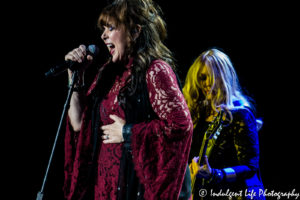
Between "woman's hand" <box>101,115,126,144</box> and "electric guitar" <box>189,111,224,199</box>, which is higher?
"woman's hand" <box>101,115,126,144</box>

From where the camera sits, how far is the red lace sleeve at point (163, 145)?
1119mm

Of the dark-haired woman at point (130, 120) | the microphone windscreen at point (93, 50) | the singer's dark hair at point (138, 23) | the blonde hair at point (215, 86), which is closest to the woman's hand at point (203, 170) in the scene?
the blonde hair at point (215, 86)

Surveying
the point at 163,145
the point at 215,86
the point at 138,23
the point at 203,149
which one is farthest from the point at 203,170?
the point at 138,23

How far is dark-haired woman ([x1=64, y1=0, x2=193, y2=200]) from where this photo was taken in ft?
3.76

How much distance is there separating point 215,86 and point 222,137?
416 mm

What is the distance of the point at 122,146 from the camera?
1244 millimetres

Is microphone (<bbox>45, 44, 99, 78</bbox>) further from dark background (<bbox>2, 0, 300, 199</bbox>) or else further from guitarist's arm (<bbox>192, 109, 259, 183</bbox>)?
dark background (<bbox>2, 0, 300, 199</bbox>)

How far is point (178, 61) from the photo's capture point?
283cm

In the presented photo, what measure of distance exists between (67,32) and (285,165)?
2.57 m

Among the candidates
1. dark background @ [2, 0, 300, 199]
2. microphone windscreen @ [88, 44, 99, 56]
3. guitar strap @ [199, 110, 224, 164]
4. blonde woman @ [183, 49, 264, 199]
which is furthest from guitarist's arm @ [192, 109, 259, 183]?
microphone windscreen @ [88, 44, 99, 56]

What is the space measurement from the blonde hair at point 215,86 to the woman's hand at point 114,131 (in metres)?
1.00

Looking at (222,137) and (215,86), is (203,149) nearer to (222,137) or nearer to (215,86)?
(222,137)

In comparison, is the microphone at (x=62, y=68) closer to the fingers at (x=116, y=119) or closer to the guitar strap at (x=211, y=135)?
the fingers at (x=116, y=119)

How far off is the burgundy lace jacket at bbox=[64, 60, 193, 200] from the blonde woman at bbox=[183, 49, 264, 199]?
0.75 m
